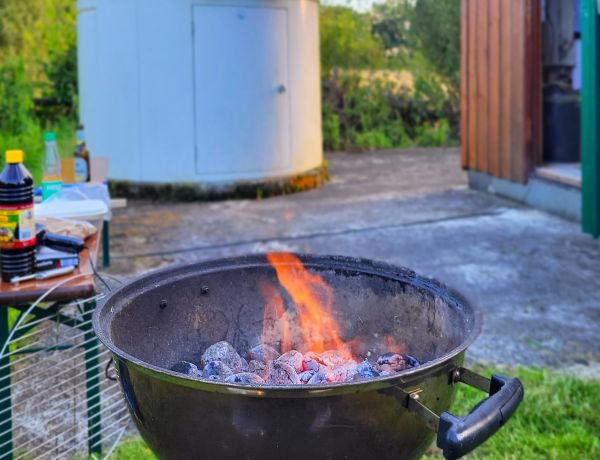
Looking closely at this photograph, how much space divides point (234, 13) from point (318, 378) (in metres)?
6.93

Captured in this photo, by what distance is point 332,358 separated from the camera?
6.87ft

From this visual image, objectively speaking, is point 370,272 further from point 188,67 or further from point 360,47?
point 360,47

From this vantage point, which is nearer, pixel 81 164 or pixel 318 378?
pixel 318 378

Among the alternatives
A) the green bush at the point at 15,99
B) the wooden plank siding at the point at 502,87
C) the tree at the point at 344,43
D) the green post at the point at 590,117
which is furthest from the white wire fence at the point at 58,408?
the tree at the point at 344,43

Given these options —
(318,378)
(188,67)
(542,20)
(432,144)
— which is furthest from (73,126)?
(318,378)

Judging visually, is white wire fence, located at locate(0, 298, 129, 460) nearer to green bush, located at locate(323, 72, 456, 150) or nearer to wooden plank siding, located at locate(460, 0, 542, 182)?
wooden plank siding, located at locate(460, 0, 542, 182)

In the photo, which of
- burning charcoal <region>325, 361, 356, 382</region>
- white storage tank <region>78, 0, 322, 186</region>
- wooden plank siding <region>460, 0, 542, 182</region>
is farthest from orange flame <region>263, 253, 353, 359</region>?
white storage tank <region>78, 0, 322, 186</region>

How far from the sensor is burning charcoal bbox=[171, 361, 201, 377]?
196cm

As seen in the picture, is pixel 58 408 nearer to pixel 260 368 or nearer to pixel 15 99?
pixel 260 368

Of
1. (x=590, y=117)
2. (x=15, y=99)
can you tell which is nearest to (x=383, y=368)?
(x=590, y=117)

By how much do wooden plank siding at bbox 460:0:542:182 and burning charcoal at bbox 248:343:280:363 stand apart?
5637mm

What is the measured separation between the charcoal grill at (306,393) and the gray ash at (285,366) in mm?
101

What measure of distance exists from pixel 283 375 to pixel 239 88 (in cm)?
672

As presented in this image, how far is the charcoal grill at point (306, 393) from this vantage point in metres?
1.42
